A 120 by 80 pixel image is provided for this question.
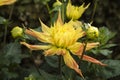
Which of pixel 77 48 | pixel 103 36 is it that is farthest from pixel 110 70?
pixel 77 48

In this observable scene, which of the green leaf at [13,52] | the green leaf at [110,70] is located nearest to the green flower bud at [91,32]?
the green leaf at [110,70]

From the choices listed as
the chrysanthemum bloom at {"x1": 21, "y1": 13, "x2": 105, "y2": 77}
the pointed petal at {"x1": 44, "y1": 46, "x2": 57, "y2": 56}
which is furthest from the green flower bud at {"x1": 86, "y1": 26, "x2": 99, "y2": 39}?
the pointed petal at {"x1": 44, "y1": 46, "x2": 57, "y2": 56}

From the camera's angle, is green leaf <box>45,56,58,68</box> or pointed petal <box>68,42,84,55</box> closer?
pointed petal <box>68,42,84,55</box>

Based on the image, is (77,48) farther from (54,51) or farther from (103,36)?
(103,36)

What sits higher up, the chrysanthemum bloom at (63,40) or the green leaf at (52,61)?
the chrysanthemum bloom at (63,40)

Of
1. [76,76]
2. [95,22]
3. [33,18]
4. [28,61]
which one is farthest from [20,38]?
[95,22]

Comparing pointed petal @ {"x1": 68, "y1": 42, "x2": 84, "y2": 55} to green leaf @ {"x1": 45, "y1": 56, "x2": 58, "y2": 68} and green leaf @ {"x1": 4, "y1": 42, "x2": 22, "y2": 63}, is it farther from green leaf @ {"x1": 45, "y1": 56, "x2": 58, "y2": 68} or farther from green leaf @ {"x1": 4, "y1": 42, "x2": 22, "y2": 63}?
green leaf @ {"x1": 4, "y1": 42, "x2": 22, "y2": 63}

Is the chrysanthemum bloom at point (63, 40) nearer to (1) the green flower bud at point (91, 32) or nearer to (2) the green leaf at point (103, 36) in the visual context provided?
(1) the green flower bud at point (91, 32)

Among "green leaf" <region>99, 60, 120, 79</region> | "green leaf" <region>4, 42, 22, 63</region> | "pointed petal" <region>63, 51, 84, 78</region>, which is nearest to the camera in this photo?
"pointed petal" <region>63, 51, 84, 78</region>
